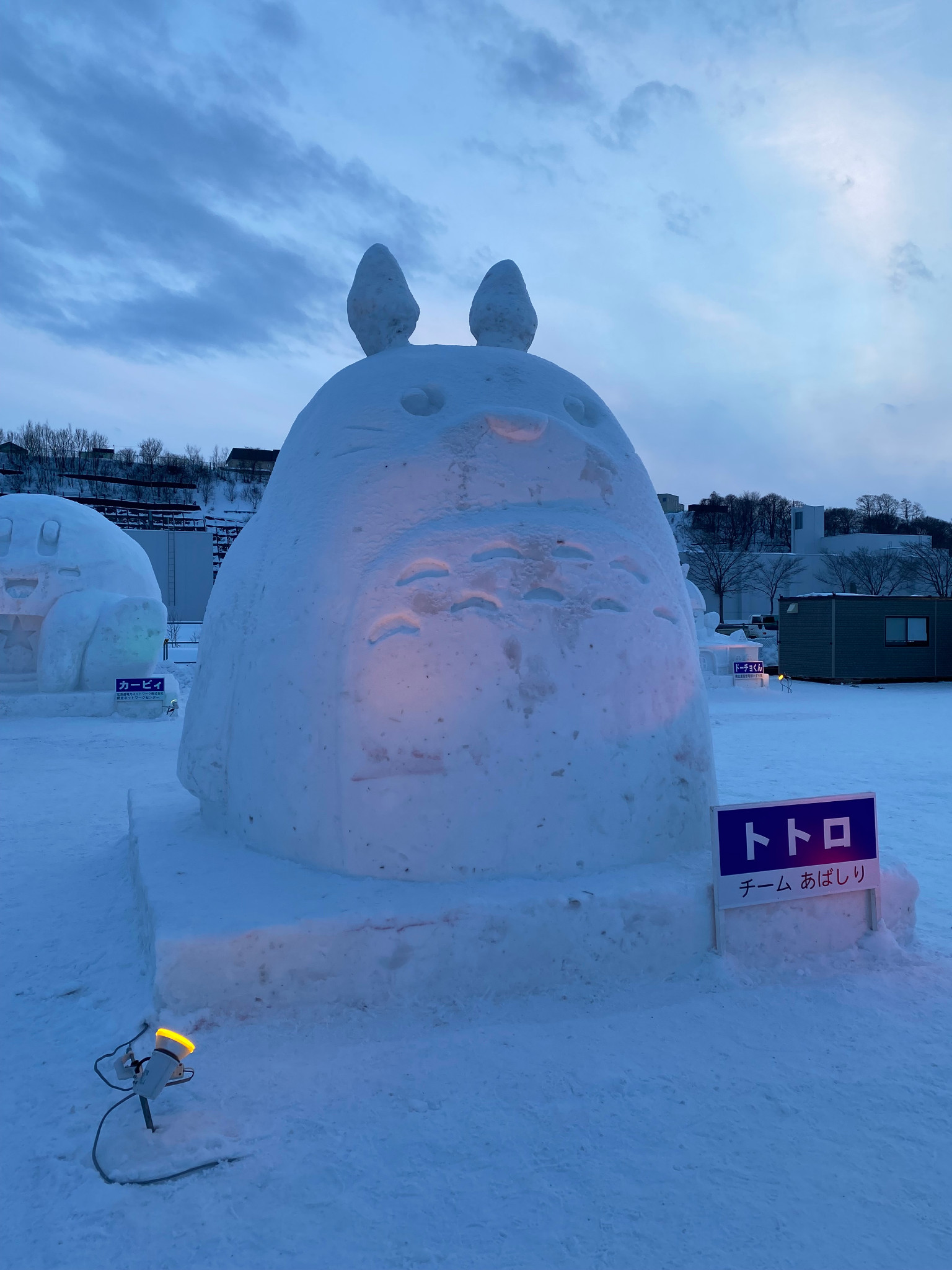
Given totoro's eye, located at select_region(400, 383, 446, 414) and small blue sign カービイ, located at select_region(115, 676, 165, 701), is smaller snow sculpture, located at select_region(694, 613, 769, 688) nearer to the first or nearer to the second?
small blue sign カービイ, located at select_region(115, 676, 165, 701)

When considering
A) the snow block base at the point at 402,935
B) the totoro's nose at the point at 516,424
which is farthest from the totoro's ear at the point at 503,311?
the snow block base at the point at 402,935

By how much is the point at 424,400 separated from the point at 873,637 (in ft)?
56.1

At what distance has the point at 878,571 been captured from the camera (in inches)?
1560

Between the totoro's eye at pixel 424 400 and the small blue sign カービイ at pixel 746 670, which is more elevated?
the totoro's eye at pixel 424 400

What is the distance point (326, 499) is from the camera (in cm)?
340

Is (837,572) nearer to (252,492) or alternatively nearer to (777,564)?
(777,564)

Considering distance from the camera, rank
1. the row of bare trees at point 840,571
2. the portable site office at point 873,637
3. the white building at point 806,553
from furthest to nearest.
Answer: the white building at point 806,553
the row of bare trees at point 840,571
the portable site office at point 873,637

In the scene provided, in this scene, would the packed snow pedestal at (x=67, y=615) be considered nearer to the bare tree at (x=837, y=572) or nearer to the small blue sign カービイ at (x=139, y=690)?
the small blue sign カービイ at (x=139, y=690)

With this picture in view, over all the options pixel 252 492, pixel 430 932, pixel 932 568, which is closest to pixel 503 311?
pixel 430 932

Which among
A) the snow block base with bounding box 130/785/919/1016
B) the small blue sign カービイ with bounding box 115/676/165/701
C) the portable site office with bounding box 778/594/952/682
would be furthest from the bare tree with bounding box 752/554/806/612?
the snow block base with bounding box 130/785/919/1016

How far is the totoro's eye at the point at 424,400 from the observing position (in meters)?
3.46

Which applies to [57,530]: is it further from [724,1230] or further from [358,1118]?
[724,1230]

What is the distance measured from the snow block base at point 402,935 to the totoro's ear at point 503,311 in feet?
8.60

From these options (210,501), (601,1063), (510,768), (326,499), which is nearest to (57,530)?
(326,499)
